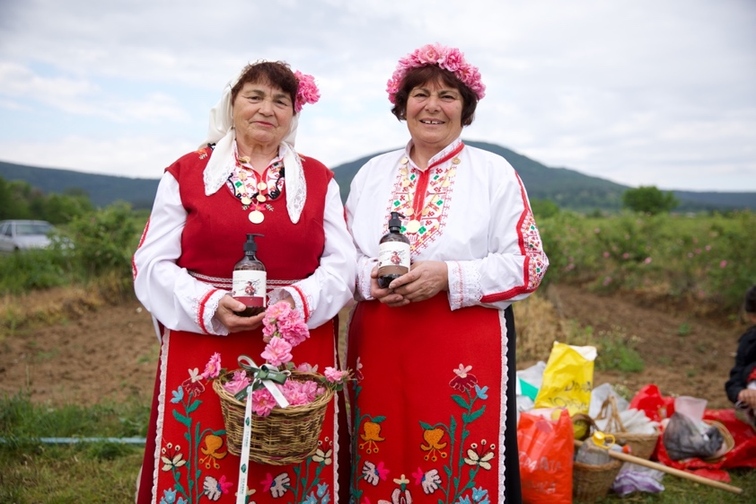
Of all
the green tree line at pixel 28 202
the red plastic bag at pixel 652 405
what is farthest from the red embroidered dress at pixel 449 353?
the green tree line at pixel 28 202

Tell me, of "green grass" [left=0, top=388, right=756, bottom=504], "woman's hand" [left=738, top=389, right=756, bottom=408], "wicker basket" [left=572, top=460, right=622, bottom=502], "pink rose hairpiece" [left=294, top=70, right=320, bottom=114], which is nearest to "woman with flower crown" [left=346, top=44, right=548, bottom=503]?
"pink rose hairpiece" [left=294, top=70, right=320, bottom=114]

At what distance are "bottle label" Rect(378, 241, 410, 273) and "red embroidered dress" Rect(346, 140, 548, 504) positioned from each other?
193mm

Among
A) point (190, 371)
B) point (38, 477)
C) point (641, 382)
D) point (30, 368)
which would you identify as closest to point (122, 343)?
point (30, 368)

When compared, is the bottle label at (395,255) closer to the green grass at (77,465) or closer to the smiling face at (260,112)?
the smiling face at (260,112)

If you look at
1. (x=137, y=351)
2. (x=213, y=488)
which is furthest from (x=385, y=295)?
(x=137, y=351)

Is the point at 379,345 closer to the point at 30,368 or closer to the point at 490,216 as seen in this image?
the point at 490,216

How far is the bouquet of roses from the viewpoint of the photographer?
210 centimetres

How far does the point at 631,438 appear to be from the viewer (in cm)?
379

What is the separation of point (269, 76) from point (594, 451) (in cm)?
262

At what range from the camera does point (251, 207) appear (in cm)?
242

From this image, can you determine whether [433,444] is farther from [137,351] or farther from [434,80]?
[137,351]

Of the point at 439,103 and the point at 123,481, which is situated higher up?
the point at 439,103

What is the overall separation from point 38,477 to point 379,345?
2285 millimetres

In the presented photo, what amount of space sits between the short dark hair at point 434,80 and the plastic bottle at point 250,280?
978 mm
